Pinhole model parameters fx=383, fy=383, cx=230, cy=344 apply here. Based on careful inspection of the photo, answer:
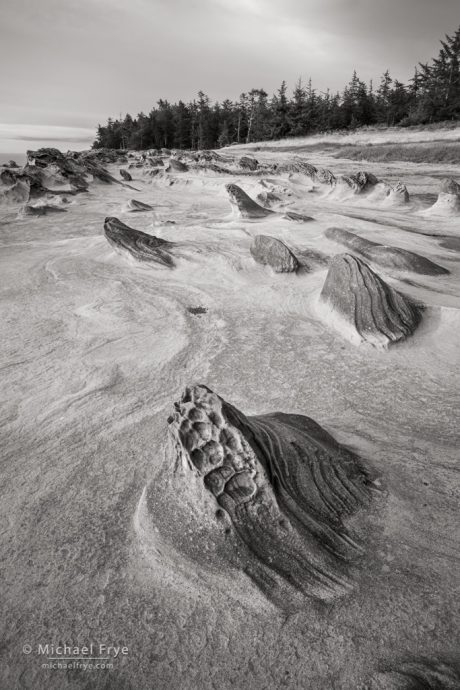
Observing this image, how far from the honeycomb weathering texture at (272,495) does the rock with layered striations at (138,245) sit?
4388 millimetres

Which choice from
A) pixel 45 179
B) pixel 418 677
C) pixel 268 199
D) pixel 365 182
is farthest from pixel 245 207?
pixel 45 179

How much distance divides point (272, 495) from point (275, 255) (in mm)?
4245

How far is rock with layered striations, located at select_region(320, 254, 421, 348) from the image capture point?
11.8ft

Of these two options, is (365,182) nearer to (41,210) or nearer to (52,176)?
(41,210)

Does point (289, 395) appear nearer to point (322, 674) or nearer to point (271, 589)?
point (271, 589)

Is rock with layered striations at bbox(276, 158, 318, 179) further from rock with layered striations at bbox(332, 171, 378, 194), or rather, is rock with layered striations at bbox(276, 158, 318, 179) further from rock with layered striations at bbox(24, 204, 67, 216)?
rock with layered striations at bbox(24, 204, 67, 216)

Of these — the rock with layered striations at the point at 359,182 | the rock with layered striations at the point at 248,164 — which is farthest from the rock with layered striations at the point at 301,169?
the rock with layered striations at the point at 359,182

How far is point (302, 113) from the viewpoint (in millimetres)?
44938

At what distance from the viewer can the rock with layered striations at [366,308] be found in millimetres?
3582

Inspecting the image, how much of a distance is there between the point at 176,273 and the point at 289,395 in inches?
126

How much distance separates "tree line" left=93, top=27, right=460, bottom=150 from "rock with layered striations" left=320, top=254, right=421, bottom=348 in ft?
134

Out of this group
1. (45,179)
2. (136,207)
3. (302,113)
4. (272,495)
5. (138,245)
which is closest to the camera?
(272,495)

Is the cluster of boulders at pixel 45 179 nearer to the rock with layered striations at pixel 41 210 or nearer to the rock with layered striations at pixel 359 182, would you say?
the rock with layered striations at pixel 41 210

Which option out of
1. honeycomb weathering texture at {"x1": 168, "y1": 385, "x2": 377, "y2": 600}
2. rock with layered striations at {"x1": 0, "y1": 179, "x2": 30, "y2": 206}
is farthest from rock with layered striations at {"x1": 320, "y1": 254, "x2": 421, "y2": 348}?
rock with layered striations at {"x1": 0, "y1": 179, "x2": 30, "y2": 206}
